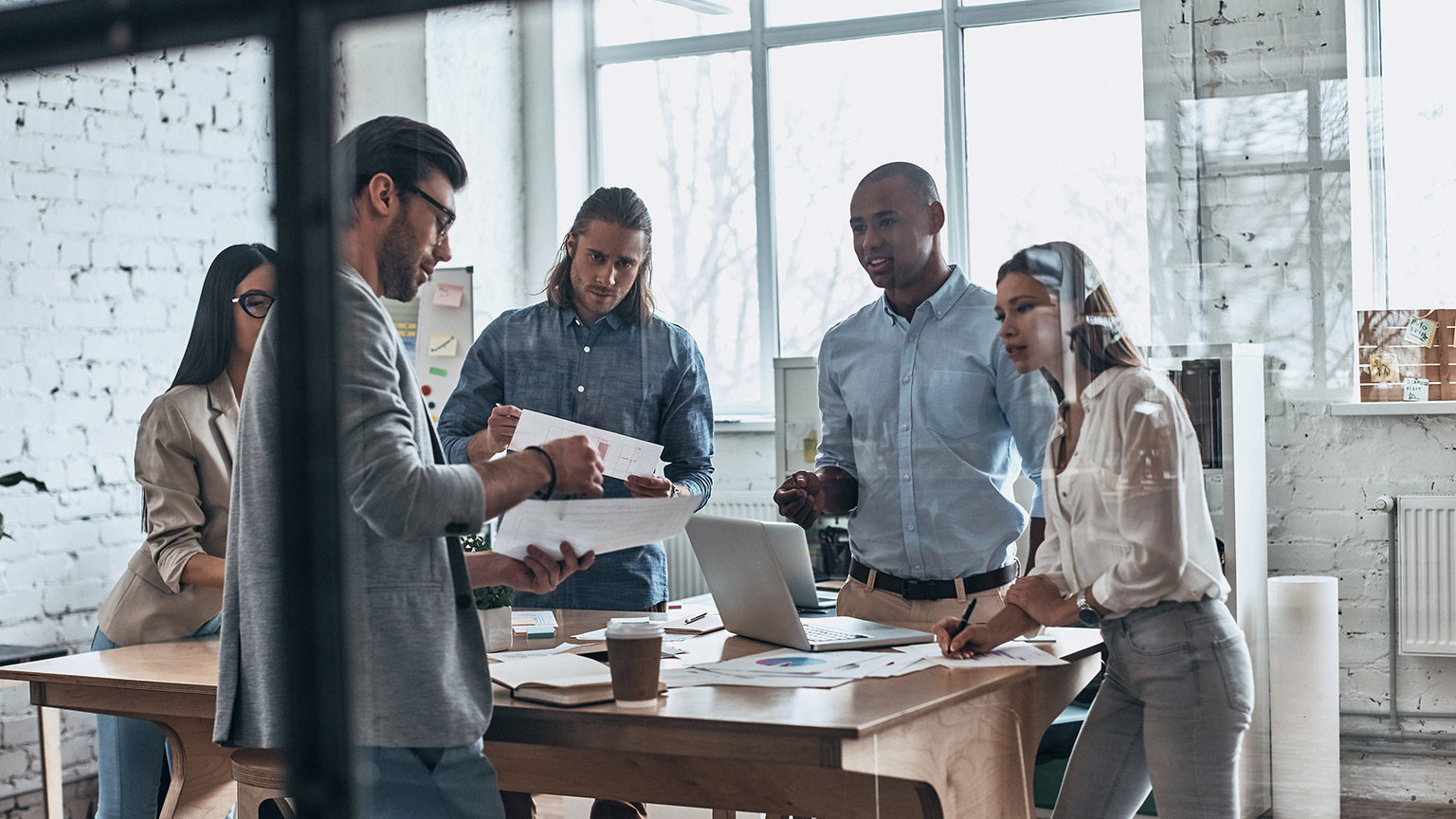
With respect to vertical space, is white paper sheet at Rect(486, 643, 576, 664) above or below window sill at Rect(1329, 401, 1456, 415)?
below

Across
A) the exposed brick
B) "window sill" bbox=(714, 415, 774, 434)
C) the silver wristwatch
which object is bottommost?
the silver wristwatch

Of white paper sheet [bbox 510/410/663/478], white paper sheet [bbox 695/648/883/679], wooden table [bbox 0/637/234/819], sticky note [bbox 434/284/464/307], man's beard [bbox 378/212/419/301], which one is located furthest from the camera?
sticky note [bbox 434/284/464/307]

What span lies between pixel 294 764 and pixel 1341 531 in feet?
4.08

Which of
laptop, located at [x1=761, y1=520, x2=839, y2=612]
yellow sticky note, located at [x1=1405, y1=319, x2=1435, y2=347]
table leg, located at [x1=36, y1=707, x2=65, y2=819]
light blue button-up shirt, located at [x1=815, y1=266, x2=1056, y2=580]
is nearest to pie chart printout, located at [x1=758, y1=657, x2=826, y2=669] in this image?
laptop, located at [x1=761, y1=520, x2=839, y2=612]

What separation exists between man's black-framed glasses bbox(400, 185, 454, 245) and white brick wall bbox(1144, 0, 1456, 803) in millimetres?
801

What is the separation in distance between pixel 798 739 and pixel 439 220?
625mm

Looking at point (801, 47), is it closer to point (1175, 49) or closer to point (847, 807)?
point (1175, 49)

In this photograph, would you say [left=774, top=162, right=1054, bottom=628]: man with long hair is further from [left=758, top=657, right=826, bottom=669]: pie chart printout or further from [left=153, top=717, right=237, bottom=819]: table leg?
[left=153, top=717, right=237, bottom=819]: table leg

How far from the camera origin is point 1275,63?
1.41 metres

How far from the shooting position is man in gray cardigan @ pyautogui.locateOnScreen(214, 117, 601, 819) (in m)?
1.02

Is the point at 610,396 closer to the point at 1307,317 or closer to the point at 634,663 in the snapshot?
the point at 634,663

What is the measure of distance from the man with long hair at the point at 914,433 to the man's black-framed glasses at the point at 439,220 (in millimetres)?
683

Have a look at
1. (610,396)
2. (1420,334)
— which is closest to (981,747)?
(1420,334)

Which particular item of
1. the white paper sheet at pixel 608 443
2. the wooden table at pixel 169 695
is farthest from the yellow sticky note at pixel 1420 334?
the wooden table at pixel 169 695
